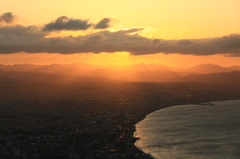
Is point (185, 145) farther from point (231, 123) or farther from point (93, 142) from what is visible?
point (231, 123)

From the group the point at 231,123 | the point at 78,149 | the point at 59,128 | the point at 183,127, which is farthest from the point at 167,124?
the point at 78,149

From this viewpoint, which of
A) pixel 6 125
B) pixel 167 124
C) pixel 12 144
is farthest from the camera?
pixel 167 124

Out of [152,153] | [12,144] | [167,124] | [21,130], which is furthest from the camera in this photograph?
[167,124]

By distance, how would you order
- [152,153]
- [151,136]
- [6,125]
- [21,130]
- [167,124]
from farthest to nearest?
1. [167,124]
2. [6,125]
3. [21,130]
4. [151,136]
5. [152,153]

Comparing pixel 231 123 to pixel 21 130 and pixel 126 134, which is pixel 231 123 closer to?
pixel 126 134

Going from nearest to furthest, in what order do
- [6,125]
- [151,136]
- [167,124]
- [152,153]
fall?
[152,153]
[151,136]
[6,125]
[167,124]

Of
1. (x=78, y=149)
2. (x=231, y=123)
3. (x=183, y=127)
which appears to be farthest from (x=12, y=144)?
(x=231, y=123)

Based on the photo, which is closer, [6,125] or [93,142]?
[93,142]

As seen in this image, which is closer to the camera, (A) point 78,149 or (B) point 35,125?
(A) point 78,149
